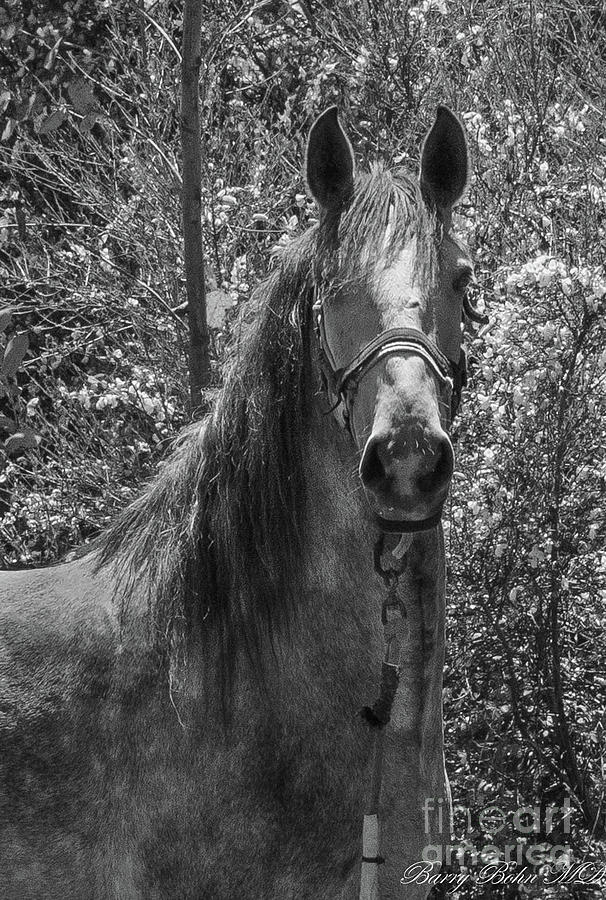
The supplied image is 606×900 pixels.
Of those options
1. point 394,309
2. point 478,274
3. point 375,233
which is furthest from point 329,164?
point 478,274

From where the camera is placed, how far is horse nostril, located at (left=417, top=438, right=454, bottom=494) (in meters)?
1.95

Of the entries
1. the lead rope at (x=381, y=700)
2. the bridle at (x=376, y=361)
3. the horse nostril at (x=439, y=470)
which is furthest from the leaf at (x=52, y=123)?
the horse nostril at (x=439, y=470)

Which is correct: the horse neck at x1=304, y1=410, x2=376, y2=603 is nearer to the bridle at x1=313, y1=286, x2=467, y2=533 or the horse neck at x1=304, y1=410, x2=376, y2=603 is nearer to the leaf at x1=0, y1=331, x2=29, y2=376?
the bridle at x1=313, y1=286, x2=467, y2=533

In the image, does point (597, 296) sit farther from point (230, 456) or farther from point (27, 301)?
point (27, 301)

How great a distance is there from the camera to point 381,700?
7.25ft

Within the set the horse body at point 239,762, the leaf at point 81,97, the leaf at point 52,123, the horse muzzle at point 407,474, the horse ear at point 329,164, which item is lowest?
the horse body at point 239,762

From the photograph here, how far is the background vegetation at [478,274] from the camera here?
403 cm

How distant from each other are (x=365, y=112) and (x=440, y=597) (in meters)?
3.36

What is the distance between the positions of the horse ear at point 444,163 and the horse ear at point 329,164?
0.52 ft

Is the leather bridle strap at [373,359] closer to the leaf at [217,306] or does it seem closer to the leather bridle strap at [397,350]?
the leather bridle strap at [397,350]

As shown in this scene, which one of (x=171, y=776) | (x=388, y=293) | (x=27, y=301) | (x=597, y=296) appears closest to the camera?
(x=388, y=293)

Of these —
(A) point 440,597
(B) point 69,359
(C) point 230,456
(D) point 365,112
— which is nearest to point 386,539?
(A) point 440,597

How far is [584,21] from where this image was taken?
5293mm

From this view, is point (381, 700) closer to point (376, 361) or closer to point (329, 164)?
point (376, 361)
